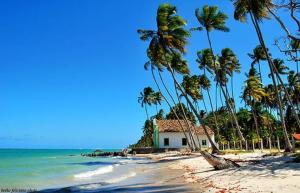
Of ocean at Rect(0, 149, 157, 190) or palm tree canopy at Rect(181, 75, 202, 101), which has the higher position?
palm tree canopy at Rect(181, 75, 202, 101)

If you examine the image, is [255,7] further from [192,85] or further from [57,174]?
[192,85]

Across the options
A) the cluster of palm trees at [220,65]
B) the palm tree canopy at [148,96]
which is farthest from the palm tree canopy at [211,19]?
the palm tree canopy at [148,96]

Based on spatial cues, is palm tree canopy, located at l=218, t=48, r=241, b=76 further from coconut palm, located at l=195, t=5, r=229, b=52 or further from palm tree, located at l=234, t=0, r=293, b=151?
palm tree, located at l=234, t=0, r=293, b=151

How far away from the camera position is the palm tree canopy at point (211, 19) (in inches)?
1506

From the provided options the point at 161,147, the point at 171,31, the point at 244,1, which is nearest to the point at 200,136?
the point at 161,147

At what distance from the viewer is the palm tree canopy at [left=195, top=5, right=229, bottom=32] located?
125ft

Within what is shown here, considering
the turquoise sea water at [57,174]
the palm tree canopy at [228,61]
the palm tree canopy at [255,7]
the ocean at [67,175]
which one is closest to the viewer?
the ocean at [67,175]

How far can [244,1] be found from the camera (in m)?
28.1

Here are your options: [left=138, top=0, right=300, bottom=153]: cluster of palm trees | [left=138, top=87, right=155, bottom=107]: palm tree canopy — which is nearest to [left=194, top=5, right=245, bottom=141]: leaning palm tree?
[left=138, top=0, right=300, bottom=153]: cluster of palm trees

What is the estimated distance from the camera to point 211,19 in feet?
126

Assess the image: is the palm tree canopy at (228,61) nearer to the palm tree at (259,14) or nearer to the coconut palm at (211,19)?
the coconut palm at (211,19)

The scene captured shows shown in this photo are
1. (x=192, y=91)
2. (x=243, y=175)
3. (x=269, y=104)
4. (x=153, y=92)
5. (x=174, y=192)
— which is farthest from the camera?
(x=153, y=92)

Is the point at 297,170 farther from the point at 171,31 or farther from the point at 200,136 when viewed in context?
the point at 200,136

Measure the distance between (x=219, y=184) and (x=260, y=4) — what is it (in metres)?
16.3
